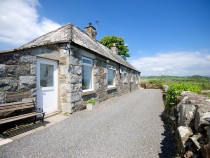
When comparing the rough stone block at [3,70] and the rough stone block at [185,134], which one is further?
the rough stone block at [3,70]

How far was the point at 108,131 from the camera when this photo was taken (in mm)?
5055

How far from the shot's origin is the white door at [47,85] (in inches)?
249

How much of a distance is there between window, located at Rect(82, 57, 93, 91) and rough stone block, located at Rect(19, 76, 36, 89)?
3183 mm

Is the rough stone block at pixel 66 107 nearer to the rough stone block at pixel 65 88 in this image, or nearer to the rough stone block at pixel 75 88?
the rough stone block at pixel 65 88

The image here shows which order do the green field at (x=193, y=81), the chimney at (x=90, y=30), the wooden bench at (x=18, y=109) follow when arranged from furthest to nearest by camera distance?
1. the chimney at (x=90, y=30)
2. the green field at (x=193, y=81)
3. the wooden bench at (x=18, y=109)

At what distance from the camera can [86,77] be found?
360 inches

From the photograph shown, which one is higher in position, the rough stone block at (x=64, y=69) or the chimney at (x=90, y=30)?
the chimney at (x=90, y=30)

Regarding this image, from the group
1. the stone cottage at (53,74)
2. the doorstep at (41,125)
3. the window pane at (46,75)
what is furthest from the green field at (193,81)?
the window pane at (46,75)

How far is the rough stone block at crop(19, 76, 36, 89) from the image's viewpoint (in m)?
5.40

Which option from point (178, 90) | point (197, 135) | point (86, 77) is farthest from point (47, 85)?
point (197, 135)

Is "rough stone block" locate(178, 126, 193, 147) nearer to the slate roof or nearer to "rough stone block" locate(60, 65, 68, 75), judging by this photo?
"rough stone block" locate(60, 65, 68, 75)

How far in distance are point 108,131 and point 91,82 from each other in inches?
189

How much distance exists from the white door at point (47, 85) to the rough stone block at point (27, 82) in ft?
1.31

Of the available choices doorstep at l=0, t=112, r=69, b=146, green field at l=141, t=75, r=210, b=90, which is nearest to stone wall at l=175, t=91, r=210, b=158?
doorstep at l=0, t=112, r=69, b=146
